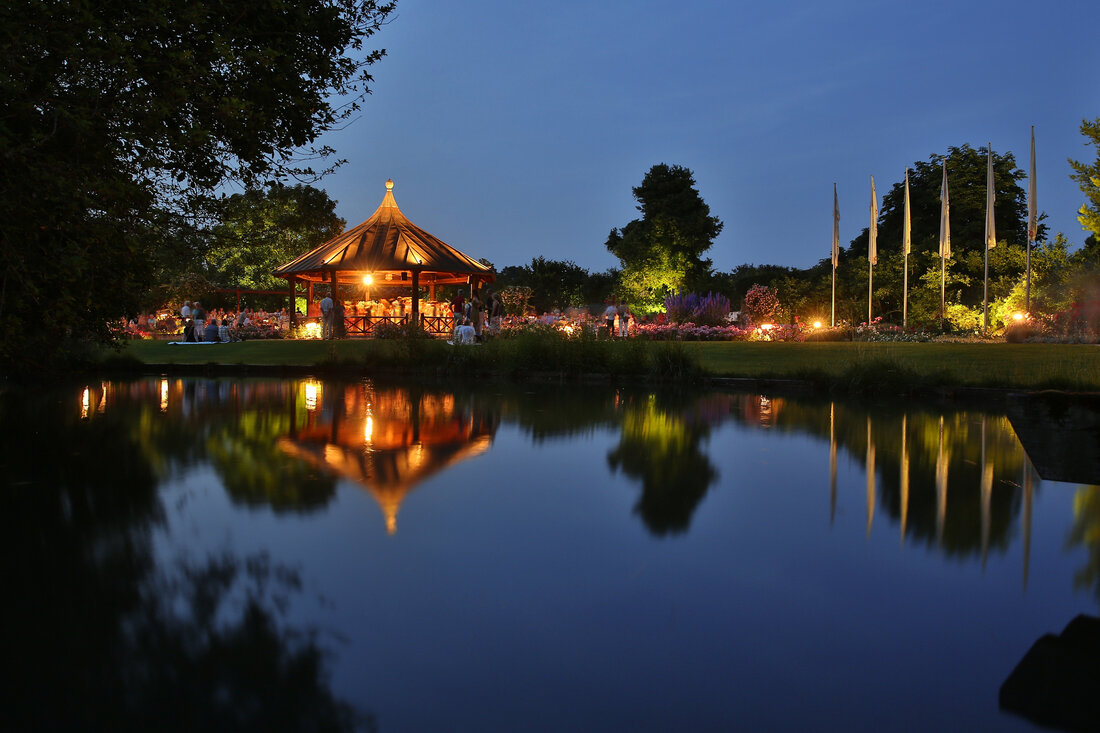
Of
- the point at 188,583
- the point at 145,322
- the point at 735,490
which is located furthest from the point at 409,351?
the point at 145,322

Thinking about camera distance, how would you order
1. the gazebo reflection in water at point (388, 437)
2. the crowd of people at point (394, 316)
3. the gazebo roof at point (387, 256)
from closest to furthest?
1. the gazebo reflection in water at point (388, 437)
2. the crowd of people at point (394, 316)
3. the gazebo roof at point (387, 256)

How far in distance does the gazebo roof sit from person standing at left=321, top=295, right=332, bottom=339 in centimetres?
199

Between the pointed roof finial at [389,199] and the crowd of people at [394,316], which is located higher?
the pointed roof finial at [389,199]

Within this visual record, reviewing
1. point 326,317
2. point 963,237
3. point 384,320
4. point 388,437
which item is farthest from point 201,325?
point 963,237

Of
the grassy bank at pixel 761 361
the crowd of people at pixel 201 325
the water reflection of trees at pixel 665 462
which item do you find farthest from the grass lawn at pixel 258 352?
the water reflection of trees at pixel 665 462

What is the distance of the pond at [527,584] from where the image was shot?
206 centimetres

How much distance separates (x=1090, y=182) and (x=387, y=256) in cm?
1983

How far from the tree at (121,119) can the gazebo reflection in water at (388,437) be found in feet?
6.19

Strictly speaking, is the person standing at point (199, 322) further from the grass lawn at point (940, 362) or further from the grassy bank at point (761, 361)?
the grass lawn at point (940, 362)

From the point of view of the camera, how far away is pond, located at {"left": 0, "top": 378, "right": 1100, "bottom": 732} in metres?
2.06

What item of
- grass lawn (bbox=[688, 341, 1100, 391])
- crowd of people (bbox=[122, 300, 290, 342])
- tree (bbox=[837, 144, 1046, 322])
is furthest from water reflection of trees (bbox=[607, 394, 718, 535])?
tree (bbox=[837, 144, 1046, 322])

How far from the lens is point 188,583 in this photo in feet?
9.70

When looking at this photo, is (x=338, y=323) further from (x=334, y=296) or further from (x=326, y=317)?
(x=334, y=296)

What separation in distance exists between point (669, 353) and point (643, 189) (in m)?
29.9
